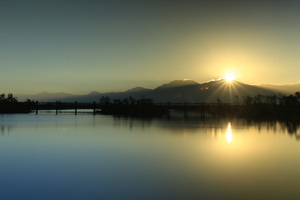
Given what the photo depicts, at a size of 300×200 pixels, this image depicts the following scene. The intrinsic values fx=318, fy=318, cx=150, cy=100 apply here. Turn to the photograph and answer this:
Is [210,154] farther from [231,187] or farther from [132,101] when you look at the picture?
[132,101]

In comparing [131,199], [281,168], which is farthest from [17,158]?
[281,168]

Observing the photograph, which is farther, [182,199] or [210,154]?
[210,154]

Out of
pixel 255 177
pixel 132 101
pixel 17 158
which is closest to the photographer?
pixel 255 177

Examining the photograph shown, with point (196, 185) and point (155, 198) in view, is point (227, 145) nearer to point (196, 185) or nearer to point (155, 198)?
point (196, 185)

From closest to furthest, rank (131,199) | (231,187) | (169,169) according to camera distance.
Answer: (131,199), (231,187), (169,169)

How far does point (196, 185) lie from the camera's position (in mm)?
7973

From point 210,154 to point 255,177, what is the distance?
149 inches

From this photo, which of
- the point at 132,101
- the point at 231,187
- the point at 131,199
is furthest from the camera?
the point at 132,101

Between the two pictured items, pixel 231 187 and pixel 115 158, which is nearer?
pixel 231 187

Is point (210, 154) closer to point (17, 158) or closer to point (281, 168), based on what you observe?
point (281, 168)

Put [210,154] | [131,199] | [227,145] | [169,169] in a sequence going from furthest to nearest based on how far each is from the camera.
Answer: [227,145] → [210,154] → [169,169] → [131,199]

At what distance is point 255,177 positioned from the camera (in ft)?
28.9

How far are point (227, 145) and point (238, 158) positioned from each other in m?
3.34

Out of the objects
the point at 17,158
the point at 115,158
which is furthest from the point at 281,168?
the point at 17,158
